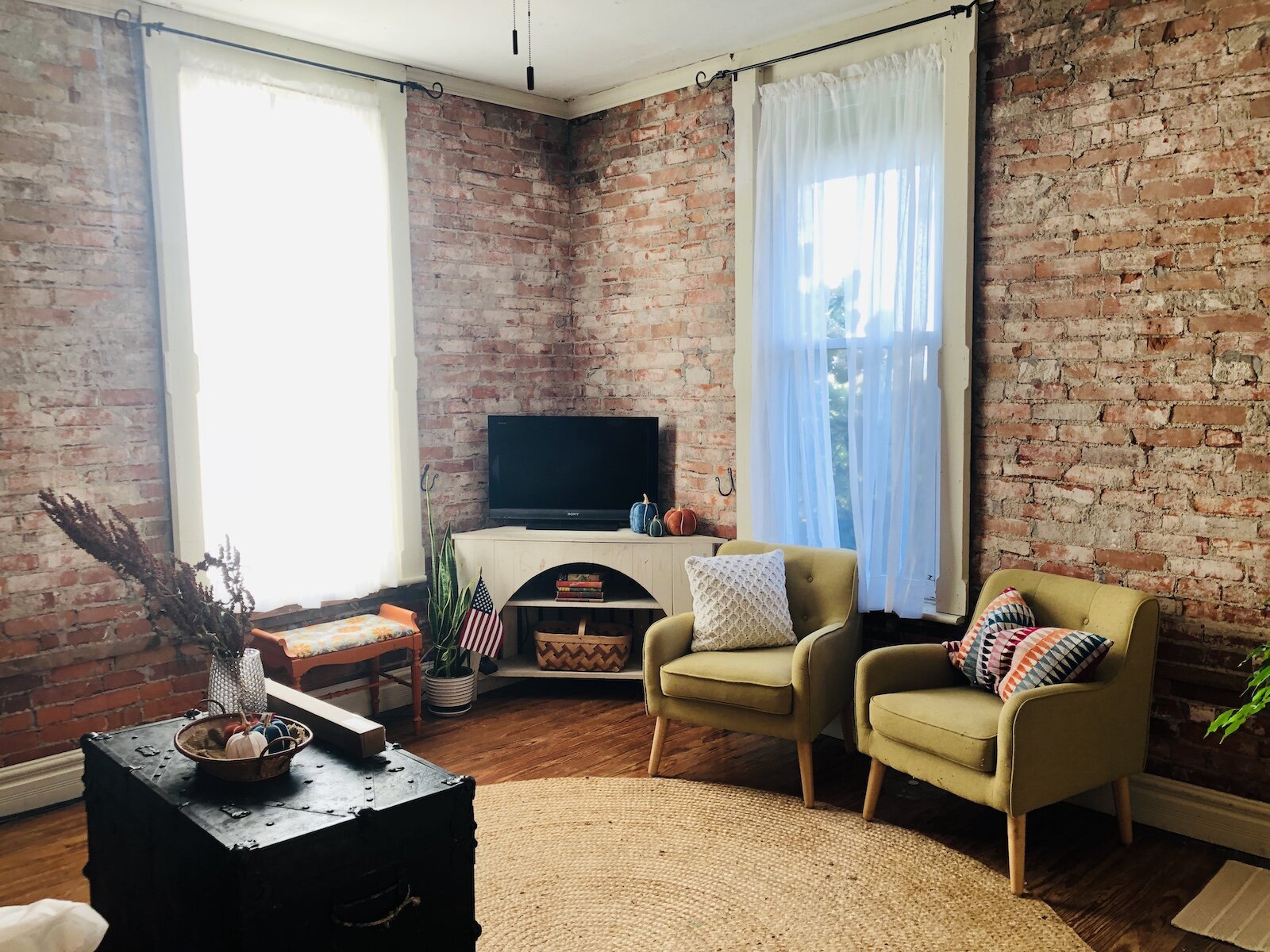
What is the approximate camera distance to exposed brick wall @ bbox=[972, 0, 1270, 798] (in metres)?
3.08

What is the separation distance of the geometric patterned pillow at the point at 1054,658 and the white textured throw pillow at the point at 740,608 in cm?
97

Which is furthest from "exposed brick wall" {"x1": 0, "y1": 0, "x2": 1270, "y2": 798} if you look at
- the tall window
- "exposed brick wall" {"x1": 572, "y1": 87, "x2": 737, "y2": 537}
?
"exposed brick wall" {"x1": 572, "y1": 87, "x2": 737, "y2": 537}

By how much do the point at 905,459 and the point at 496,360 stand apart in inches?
85.0

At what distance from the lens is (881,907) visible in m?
2.83

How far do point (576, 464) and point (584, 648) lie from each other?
0.89 m

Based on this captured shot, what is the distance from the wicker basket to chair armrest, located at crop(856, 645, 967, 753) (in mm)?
1550

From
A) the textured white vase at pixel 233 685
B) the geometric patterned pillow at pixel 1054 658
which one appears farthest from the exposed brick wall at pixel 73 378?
the geometric patterned pillow at pixel 1054 658

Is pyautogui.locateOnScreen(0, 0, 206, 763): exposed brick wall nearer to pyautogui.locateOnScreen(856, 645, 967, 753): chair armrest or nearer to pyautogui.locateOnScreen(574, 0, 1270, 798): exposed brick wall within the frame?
pyautogui.locateOnScreen(856, 645, 967, 753): chair armrest

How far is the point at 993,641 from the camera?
3.25m

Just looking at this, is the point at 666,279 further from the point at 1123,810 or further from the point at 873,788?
the point at 1123,810

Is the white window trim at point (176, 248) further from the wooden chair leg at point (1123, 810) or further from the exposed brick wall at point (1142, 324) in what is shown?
the wooden chair leg at point (1123, 810)

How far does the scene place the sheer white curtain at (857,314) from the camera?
12.4ft

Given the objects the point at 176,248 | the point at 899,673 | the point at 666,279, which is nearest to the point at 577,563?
the point at 666,279

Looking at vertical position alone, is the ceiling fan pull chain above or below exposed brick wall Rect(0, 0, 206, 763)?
above
